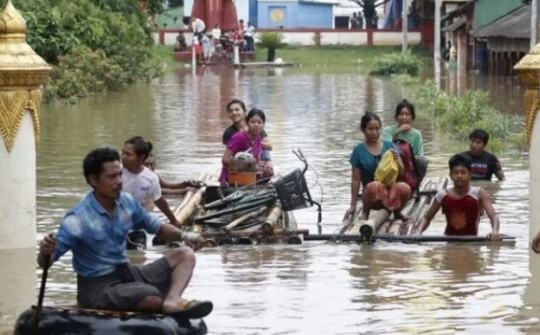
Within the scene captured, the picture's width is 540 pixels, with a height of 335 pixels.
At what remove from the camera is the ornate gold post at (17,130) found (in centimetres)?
1278

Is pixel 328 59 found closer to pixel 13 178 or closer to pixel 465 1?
pixel 465 1

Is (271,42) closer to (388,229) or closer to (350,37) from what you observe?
(350,37)

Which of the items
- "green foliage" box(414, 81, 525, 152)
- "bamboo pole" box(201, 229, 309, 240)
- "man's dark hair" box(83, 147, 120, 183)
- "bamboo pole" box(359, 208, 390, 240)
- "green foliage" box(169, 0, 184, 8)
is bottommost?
"green foliage" box(414, 81, 525, 152)

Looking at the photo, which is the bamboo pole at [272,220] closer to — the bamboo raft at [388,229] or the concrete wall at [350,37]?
the bamboo raft at [388,229]

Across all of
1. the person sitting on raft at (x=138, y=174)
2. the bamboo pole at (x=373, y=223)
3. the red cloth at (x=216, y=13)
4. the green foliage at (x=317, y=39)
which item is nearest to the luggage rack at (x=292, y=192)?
the bamboo pole at (x=373, y=223)

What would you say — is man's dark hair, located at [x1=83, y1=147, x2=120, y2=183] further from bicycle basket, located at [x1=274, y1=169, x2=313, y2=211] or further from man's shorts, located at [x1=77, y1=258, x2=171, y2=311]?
bicycle basket, located at [x1=274, y1=169, x2=313, y2=211]

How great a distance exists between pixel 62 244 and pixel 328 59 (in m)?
54.7

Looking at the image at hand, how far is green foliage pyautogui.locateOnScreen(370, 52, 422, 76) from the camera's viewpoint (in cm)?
5106

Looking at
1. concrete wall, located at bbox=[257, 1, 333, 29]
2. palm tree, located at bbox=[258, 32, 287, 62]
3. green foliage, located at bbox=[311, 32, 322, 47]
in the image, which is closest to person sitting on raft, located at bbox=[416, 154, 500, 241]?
palm tree, located at bbox=[258, 32, 287, 62]

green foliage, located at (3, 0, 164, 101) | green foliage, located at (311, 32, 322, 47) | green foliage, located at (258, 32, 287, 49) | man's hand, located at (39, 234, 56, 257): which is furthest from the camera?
green foliage, located at (311, 32, 322, 47)

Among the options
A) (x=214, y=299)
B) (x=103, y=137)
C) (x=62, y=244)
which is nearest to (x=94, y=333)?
(x=62, y=244)

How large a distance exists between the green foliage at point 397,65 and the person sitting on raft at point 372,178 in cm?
3627

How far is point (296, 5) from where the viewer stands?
85.4 metres

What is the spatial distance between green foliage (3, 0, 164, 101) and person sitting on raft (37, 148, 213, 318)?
2548cm
